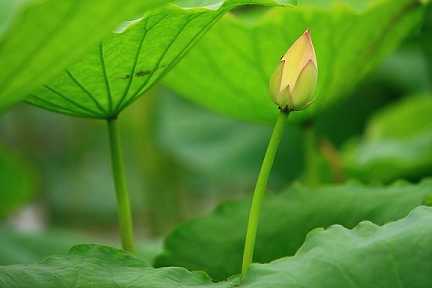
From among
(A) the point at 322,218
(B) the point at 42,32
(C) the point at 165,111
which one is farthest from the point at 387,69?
(B) the point at 42,32

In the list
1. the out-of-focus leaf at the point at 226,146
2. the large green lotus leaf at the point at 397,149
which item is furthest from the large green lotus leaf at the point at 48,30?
the out-of-focus leaf at the point at 226,146

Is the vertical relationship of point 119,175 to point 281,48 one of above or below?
below

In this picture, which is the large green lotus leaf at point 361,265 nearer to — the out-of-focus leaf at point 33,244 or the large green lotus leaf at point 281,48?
the large green lotus leaf at point 281,48

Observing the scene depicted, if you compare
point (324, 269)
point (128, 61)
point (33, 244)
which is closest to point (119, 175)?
point (128, 61)

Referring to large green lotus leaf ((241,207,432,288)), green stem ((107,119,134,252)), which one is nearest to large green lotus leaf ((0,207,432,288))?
large green lotus leaf ((241,207,432,288))

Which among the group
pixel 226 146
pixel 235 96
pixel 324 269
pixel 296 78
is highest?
pixel 226 146

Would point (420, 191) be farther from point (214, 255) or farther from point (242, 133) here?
point (242, 133)

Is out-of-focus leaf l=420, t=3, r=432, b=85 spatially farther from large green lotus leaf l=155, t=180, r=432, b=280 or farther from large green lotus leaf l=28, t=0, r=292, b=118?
large green lotus leaf l=28, t=0, r=292, b=118

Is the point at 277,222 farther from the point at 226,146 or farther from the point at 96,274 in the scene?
the point at 226,146
